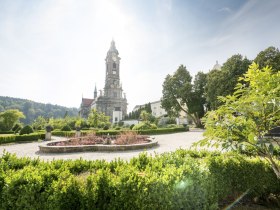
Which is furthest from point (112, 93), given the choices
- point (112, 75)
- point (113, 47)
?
point (113, 47)

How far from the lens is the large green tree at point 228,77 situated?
1240 inches

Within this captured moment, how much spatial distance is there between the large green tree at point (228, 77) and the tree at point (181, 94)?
9.65 meters

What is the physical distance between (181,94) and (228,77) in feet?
44.5

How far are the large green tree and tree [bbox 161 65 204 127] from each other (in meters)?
9.65

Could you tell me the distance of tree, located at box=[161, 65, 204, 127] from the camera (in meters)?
44.3

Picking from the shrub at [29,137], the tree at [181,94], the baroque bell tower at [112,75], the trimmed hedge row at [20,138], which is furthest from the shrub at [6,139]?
the baroque bell tower at [112,75]

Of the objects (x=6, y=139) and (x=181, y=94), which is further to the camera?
(x=181, y=94)

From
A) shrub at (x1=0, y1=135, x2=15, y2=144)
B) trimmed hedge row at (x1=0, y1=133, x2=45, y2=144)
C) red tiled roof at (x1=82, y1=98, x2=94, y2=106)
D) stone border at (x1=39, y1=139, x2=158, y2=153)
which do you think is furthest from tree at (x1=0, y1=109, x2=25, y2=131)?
red tiled roof at (x1=82, y1=98, x2=94, y2=106)

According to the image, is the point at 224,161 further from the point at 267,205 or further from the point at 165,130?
the point at 165,130

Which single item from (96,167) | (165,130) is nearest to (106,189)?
(96,167)

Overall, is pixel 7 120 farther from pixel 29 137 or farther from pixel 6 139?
pixel 6 139

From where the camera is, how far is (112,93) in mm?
82875

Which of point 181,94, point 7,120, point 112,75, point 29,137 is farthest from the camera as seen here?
point 112,75

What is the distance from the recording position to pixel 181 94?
146 feet
